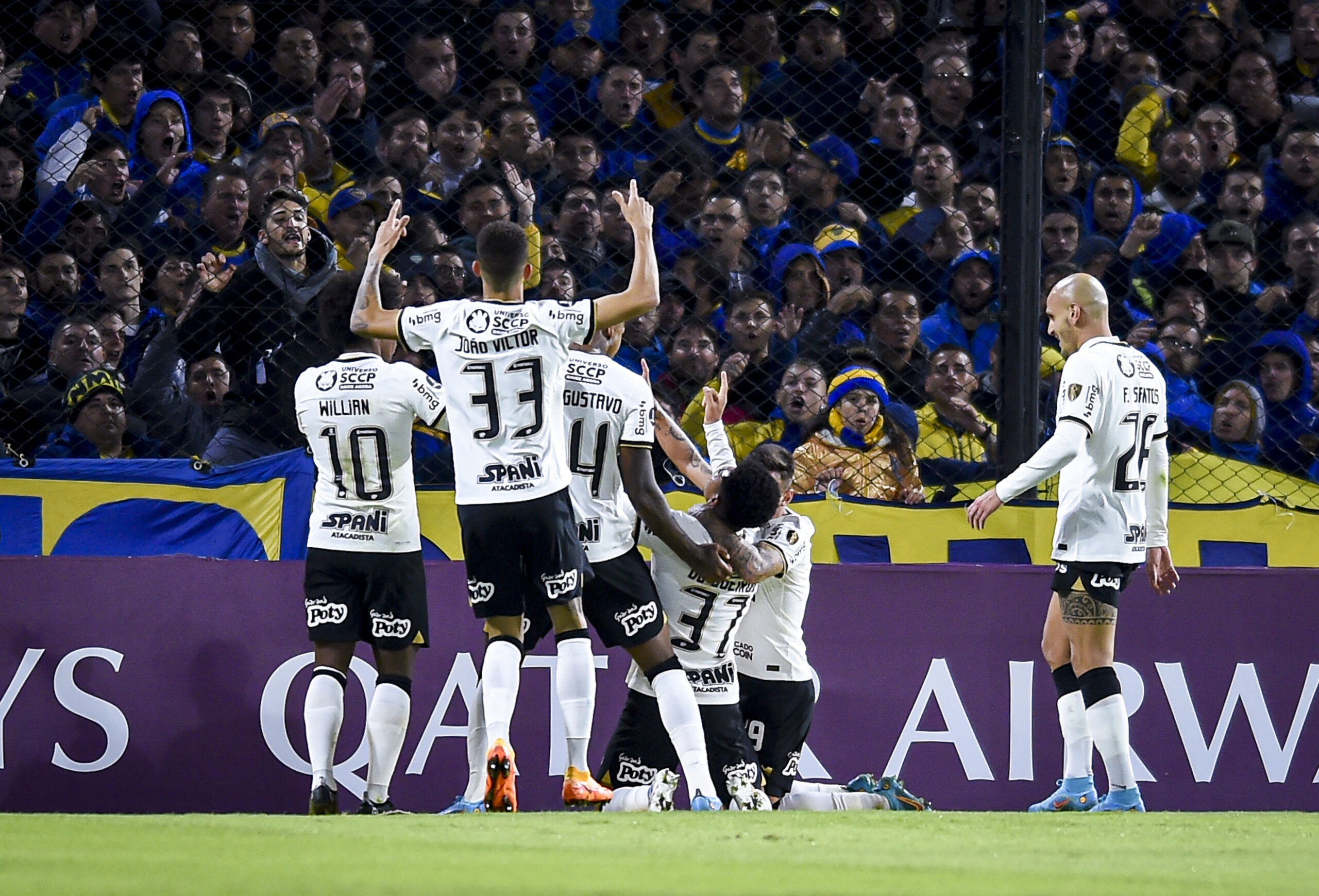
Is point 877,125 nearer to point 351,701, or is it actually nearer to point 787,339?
point 787,339

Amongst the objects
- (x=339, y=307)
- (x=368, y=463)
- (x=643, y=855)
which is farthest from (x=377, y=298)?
(x=643, y=855)

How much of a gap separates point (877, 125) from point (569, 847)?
19.1 ft

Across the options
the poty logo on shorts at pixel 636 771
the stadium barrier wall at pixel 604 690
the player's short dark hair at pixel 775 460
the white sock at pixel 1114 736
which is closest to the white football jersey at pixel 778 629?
the player's short dark hair at pixel 775 460

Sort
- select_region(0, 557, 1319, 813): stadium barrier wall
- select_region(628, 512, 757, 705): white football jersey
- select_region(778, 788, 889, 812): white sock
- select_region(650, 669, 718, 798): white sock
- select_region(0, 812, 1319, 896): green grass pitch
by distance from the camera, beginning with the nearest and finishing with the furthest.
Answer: select_region(0, 812, 1319, 896): green grass pitch, select_region(650, 669, 718, 798): white sock, select_region(628, 512, 757, 705): white football jersey, select_region(778, 788, 889, 812): white sock, select_region(0, 557, 1319, 813): stadium barrier wall

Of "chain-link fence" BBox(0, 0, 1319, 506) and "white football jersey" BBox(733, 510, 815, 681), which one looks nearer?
"white football jersey" BBox(733, 510, 815, 681)

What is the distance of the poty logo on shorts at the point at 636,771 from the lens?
5301mm

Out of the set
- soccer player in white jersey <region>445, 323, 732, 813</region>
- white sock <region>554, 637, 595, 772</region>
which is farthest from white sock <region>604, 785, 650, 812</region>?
white sock <region>554, 637, 595, 772</region>

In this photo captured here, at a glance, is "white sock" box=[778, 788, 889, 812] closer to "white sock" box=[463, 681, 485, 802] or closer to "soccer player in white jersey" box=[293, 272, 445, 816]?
"white sock" box=[463, 681, 485, 802]

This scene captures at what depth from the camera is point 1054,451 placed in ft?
17.1

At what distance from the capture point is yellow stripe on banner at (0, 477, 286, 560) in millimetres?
6352

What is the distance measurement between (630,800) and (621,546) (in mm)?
868

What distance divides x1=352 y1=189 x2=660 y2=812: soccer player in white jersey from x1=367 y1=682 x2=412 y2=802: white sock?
63 cm

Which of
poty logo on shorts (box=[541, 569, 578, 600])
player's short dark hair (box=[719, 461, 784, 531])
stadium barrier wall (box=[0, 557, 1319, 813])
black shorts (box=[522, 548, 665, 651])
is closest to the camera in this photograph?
poty logo on shorts (box=[541, 569, 578, 600])

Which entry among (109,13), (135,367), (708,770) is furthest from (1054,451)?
(109,13)
